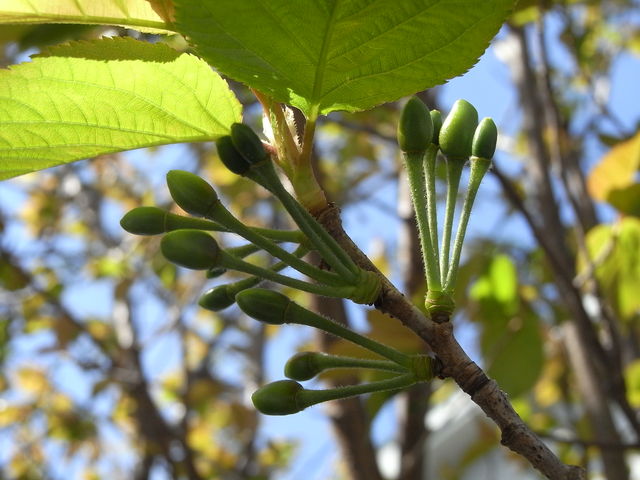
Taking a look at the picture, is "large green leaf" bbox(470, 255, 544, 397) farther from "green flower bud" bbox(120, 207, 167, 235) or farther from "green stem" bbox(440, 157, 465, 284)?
"green flower bud" bbox(120, 207, 167, 235)

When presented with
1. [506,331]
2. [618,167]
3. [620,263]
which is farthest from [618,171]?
[506,331]

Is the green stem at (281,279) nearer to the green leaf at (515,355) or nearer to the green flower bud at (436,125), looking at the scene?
the green flower bud at (436,125)

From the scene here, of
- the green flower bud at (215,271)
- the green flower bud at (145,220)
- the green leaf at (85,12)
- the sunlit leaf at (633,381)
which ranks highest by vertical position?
the green leaf at (85,12)

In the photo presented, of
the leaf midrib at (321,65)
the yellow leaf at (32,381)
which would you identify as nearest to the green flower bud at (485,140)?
the leaf midrib at (321,65)

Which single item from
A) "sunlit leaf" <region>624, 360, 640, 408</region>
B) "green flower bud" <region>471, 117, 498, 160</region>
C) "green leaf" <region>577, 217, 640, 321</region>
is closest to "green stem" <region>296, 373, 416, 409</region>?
"green flower bud" <region>471, 117, 498, 160</region>

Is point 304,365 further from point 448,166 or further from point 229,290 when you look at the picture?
point 448,166

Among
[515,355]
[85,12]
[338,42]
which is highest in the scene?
[85,12]

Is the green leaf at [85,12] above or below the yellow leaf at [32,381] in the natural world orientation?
below

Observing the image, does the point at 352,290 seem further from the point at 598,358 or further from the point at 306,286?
the point at 598,358
